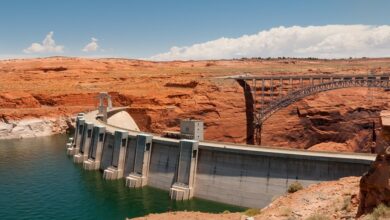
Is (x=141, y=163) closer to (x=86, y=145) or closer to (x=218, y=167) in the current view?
(x=218, y=167)

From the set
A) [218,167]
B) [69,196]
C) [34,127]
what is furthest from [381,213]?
[34,127]

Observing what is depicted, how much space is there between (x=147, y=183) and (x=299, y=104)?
1255 inches

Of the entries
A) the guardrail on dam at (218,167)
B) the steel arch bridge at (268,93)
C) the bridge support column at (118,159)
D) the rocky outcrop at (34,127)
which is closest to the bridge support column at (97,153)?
the guardrail on dam at (218,167)

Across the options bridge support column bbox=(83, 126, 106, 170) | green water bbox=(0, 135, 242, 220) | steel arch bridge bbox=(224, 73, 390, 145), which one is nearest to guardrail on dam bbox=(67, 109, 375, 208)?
green water bbox=(0, 135, 242, 220)

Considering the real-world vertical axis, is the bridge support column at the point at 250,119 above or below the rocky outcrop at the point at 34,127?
above

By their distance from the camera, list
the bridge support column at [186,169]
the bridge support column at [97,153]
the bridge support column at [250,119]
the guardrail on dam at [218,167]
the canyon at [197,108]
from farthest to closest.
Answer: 1. the bridge support column at [250,119]
2. the canyon at [197,108]
3. the bridge support column at [97,153]
4. the bridge support column at [186,169]
5. the guardrail on dam at [218,167]

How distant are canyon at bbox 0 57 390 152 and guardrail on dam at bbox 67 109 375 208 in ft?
70.1

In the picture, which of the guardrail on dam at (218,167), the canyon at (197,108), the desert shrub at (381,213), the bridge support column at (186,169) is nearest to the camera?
the desert shrub at (381,213)

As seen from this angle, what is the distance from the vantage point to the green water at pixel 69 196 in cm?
3788

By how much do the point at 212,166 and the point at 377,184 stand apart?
26.7 metres

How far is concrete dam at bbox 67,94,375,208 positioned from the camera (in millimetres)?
35281

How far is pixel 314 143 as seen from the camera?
213ft

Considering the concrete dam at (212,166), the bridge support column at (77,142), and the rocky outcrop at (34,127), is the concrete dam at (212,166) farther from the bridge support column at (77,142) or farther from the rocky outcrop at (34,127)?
the rocky outcrop at (34,127)

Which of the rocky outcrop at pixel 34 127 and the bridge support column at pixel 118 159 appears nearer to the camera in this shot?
the bridge support column at pixel 118 159
